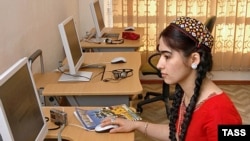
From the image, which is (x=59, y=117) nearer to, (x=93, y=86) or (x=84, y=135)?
(x=84, y=135)

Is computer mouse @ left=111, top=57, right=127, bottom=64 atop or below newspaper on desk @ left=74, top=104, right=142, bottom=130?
atop

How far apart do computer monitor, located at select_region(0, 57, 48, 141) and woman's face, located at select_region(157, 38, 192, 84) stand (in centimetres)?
57

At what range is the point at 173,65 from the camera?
142 cm

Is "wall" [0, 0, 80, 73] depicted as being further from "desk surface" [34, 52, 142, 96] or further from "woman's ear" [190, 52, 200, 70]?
"woman's ear" [190, 52, 200, 70]

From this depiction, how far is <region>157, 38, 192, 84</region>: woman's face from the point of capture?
1.40m

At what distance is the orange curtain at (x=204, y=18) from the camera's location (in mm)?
4402

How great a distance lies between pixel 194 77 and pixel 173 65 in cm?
10

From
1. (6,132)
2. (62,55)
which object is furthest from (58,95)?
(62,55)

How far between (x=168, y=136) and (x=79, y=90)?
79cm

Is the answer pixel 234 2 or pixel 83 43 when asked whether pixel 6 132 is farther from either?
pixel 234 2

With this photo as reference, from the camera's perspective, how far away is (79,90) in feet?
7.59

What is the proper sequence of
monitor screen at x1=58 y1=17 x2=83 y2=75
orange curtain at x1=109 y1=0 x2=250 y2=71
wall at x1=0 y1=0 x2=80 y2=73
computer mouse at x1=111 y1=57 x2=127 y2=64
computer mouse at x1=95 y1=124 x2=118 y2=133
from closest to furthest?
1. computer mouse at x1=95 y1=124 x2=118 y2=133
2. wall at x1=0 y1=0 x2=80 y2=73
3. monitor screen at x1=58 y1=17 x2=83 y2=75
4. computer mouse at x1=111 y1=57 x2=127 y2=64
5. orange curtain at x1=109 y1=0 x2=250 y2=71

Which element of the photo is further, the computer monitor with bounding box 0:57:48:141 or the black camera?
the black camera

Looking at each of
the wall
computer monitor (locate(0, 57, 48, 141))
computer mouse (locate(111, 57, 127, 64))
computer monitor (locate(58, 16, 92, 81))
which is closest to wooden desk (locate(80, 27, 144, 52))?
the wall
